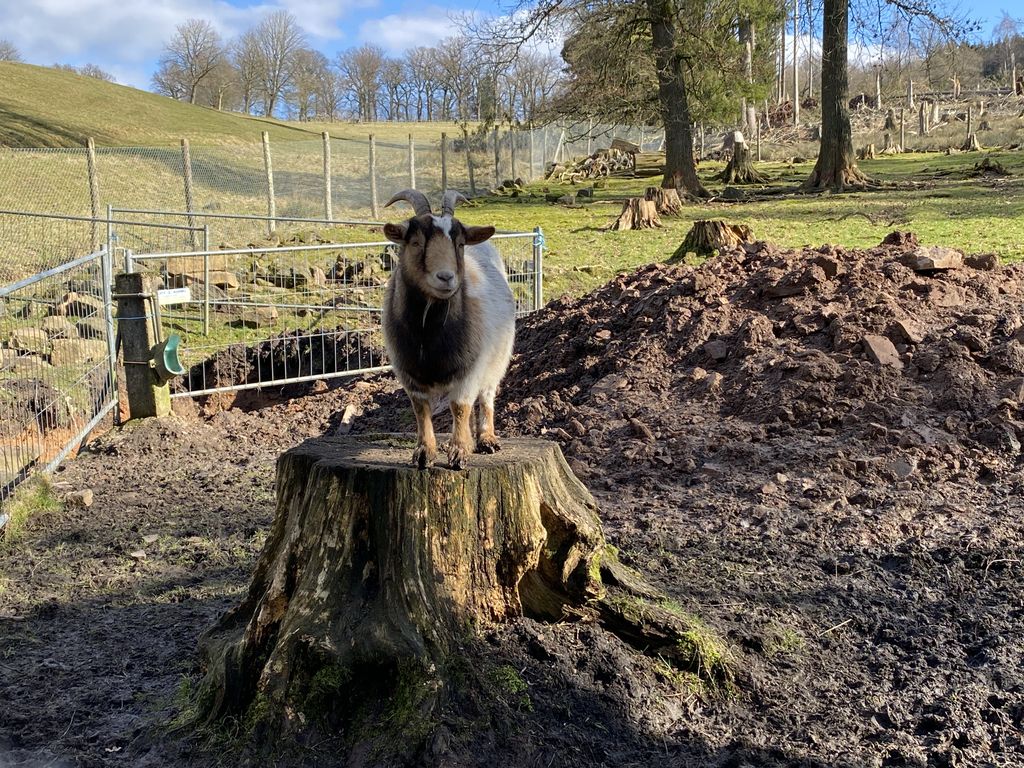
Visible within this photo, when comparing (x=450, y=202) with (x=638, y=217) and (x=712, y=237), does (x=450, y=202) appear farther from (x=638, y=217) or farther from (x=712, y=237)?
(x=638, y=217)

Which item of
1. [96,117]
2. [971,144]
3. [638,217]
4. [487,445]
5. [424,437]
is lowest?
[487,445]

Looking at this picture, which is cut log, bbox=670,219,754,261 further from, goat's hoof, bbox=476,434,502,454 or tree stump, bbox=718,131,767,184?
tree stump, bbox=718,131,767,184

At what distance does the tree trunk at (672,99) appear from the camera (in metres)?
23.8

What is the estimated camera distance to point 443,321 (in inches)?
172

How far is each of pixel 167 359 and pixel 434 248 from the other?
561cm

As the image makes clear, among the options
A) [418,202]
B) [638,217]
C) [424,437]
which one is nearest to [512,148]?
[638,217]

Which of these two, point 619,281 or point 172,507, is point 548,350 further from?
point 172,507

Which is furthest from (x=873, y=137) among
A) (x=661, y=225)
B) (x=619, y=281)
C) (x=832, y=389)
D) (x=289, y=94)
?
(x=289, y=94)

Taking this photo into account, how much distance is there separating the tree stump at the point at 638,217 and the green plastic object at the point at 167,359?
1205 centimetres

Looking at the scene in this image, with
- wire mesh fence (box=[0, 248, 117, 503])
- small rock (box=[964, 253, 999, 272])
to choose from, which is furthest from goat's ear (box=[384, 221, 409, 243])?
small rock (box=[964, 253, 999, 272])

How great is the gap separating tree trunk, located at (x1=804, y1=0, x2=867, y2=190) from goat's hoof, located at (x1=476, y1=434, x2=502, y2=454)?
68.6 ft

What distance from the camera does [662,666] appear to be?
12.5 ft

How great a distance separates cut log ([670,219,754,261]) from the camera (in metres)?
13.7

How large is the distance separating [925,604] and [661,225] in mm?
15779
